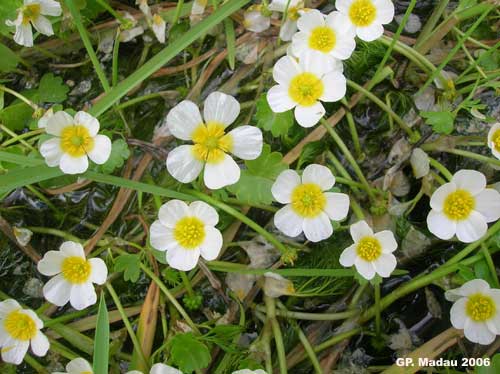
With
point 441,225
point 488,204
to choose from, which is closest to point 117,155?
point 441,225

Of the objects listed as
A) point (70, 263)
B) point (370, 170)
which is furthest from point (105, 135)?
point (370, 170)

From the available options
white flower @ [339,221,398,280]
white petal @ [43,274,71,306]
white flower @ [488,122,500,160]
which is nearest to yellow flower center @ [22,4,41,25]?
white petal @ [43,274,71,306]

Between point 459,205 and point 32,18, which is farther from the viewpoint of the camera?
point 32,18

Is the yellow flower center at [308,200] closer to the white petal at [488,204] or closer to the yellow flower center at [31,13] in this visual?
the white petal at [488,204]

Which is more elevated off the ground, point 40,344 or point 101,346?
point 101,346

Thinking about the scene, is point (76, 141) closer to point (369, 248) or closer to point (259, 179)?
point (259, 179)

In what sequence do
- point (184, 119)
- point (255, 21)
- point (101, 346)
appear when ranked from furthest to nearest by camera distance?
point (255, 21), point (184, 119), point (101, 346)

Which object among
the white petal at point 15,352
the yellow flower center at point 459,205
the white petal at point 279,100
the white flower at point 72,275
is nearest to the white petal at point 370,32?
the white petal at point 279,100

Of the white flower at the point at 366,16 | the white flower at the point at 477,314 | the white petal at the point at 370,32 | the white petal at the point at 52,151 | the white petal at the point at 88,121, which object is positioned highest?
the white flower at the point at 366,16
